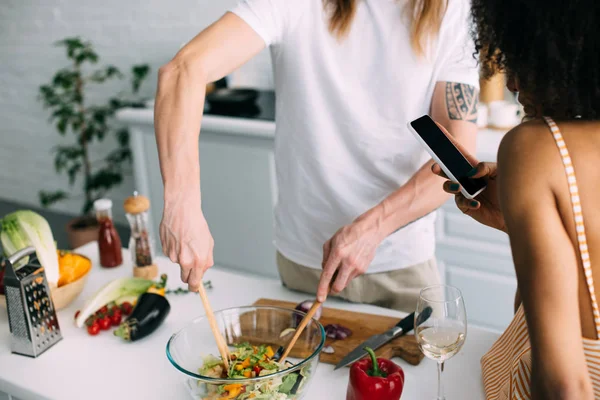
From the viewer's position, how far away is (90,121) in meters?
3.60

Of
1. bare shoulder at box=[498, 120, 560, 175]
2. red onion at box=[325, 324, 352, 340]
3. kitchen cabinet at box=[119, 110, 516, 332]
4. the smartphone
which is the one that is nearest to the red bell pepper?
red onion at box=[325, 324, 352, 340]

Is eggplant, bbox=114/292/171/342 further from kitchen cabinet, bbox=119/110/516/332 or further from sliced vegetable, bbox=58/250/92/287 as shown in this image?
kitchen cabinet, bbox=119/110/516/332

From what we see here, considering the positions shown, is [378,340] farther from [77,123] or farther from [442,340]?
[77,123]

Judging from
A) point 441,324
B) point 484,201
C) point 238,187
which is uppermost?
point 484,201

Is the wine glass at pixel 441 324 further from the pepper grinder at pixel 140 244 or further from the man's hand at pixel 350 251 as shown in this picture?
the pepper grinder at pixel 140 244

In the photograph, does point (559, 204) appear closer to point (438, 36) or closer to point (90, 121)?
point (438, 36)

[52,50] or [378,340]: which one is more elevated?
[52,50]

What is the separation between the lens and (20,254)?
127 centimetres

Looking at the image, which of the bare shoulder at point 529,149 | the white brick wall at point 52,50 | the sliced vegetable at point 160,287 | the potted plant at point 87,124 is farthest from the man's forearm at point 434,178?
the potted plant at point 87,124

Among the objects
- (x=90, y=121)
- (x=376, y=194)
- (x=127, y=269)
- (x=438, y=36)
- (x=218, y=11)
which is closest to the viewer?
(x=438, y=36)

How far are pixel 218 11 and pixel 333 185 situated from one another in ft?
6.55

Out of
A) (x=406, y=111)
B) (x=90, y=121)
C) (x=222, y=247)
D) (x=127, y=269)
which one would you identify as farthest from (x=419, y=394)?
(x=90, y=121)

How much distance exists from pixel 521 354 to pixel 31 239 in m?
1.04

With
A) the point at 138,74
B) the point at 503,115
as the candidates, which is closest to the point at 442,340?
the point at 503,115
